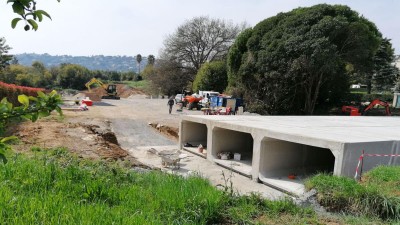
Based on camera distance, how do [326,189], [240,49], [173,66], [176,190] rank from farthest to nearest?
[173,66], [240,49], [326,189], [176,190]

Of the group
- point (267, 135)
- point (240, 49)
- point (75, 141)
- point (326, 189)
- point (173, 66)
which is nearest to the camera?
point (326, 189)

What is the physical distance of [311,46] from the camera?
26.6m

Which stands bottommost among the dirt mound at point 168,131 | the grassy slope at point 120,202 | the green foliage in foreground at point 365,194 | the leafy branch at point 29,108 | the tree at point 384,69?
the dirt mound at point 168,131

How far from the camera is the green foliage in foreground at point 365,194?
6.32 m

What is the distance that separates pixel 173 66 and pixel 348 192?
5208cm

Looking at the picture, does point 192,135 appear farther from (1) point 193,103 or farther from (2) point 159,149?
(1) point 193,103

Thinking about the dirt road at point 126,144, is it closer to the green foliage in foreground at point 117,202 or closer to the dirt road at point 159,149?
the dirt road at point 159,149

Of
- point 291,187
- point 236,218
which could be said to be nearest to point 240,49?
point 291,187

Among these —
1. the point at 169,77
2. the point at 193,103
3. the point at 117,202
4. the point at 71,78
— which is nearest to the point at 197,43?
the point at 169,77

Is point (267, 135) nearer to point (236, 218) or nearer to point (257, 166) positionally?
point (257, 166)

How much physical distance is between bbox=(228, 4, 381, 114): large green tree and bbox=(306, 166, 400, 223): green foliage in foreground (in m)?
20.1

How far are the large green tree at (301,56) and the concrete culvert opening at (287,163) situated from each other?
1597 centimetres

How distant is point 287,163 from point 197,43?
1889 inches

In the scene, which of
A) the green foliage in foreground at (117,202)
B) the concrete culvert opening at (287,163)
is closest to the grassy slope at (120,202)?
the green foliage in foreground at (117,202)
